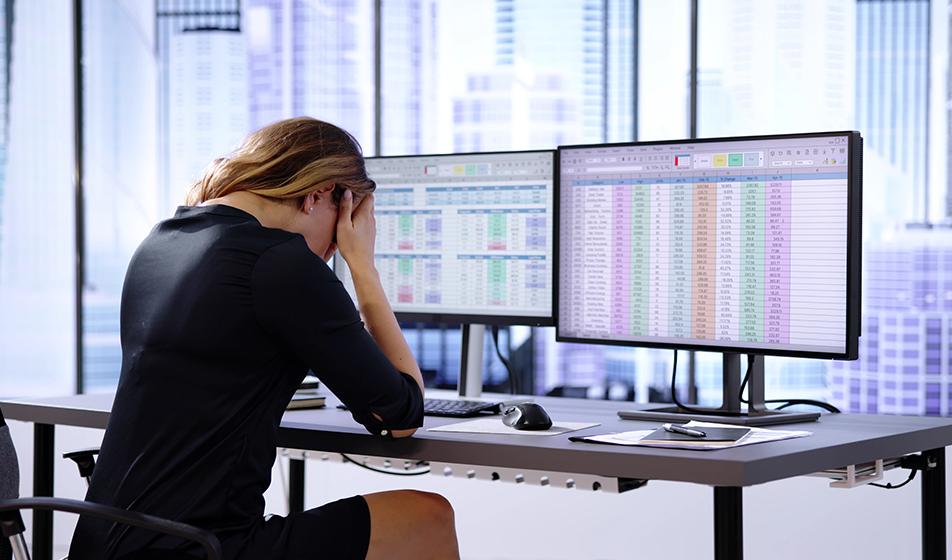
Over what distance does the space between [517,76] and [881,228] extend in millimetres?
1260

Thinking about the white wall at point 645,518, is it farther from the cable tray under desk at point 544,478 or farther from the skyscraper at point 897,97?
the cable tray under desk at point 544,478

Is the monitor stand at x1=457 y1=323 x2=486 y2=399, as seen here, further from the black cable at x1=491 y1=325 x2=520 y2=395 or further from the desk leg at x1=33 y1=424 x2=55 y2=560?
the desk leg at x1=33 y1=424 x2=55 y2=560

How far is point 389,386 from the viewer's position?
1746mm

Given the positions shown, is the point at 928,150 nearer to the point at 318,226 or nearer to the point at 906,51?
the point at 906,51

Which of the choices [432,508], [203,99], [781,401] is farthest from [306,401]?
[203,99]

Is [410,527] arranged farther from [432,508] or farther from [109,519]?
[109,519]

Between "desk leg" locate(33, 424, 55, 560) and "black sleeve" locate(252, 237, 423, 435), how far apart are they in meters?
0.94

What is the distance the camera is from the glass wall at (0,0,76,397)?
431 cm

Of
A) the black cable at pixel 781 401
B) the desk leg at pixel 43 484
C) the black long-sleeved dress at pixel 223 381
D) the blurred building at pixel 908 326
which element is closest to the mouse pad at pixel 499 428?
the black long-sleeved dress at pixel 223 381

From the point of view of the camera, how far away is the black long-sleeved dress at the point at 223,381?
1.66m

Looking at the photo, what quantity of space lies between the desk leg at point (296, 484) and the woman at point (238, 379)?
1.21 metres

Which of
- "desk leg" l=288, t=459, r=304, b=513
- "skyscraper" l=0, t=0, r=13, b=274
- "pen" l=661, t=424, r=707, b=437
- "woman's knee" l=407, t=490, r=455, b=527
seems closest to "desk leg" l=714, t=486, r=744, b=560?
"pen" l=661, t=424, r=707, b=437

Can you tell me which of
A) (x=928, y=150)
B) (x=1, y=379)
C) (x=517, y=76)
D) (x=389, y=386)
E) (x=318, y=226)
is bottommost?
(x=1, y=379)

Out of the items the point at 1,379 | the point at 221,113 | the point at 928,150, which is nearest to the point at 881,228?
the point at 928,150
